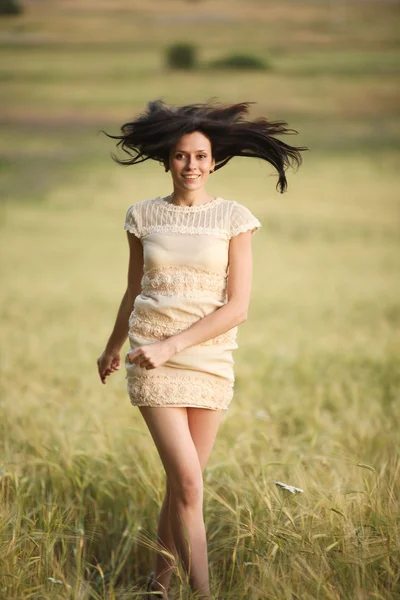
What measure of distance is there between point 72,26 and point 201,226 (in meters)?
10.4

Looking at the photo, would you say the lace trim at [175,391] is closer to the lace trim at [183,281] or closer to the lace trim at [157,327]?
the lace trim at [157,327]

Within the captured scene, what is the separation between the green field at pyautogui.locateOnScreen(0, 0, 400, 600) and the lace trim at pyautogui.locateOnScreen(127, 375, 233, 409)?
0.43m

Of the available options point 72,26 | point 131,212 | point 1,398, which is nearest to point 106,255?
point 72,26

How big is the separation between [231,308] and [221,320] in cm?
5

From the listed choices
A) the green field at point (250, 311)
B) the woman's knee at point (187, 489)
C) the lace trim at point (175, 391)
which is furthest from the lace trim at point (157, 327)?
the green field at point (250, 311)

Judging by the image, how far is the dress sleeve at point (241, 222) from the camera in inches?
92.2

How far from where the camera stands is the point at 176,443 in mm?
2271

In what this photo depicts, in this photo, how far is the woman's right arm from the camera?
8.20ft

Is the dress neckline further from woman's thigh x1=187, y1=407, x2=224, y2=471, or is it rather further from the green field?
woman's thigh x1=187, y1=407, x2=224, y2=471

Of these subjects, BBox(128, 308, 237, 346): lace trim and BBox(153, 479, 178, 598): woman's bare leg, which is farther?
BBox(153, 479, 178, 598): woman's bare leg

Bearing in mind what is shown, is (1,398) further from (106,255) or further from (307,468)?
(106,255)

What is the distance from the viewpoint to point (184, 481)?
228 cm

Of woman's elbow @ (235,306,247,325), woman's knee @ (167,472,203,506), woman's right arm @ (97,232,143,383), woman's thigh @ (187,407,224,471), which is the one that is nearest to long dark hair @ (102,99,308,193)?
woman's right arm @ (97,232,143,383)

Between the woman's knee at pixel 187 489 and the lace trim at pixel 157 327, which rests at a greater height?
the lace trim at pixel 157 327
